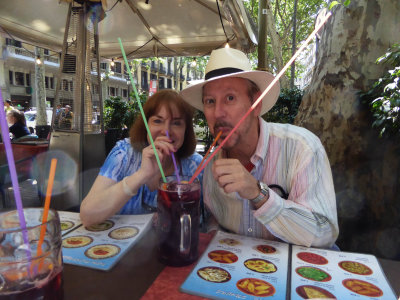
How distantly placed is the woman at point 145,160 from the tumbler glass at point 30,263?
582 millimetres

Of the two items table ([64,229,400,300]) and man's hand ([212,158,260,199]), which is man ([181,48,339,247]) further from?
table ([64,229,400,300])

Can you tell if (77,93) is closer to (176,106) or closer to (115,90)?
Result: (176,106)

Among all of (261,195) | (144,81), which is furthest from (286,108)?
(144,81)

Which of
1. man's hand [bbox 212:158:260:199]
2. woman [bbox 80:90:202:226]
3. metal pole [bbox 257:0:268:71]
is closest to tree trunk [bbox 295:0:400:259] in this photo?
metal pole [bbox 257:0:268:71]

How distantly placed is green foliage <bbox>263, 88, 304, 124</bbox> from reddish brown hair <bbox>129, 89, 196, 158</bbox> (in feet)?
13.4

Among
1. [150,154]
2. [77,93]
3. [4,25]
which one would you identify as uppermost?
[4,25]

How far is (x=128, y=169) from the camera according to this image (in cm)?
179

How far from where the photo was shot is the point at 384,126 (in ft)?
8.05

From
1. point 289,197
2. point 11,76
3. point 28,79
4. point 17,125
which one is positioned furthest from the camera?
point 28,79

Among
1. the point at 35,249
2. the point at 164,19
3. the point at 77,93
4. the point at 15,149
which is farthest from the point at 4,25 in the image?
the point at 35,249

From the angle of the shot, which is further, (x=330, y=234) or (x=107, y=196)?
(x=107, y=196)

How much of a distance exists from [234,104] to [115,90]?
33.2 m

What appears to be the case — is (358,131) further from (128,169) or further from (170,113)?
(128,169)

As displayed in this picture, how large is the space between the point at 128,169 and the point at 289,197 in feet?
3.27
